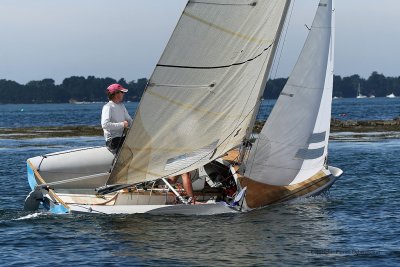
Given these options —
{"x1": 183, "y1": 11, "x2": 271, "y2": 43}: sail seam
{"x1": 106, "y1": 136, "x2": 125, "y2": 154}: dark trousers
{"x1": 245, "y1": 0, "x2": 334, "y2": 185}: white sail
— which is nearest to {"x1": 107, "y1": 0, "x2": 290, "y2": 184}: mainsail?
{"x1": 183, "y1": 11, "x2": 271, "y2": 43}: sail seam

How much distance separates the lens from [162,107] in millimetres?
17797

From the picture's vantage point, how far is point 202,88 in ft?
59.5

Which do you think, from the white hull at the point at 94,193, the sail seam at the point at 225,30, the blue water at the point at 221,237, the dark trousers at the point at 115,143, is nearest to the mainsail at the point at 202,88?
the sail seam at the point at 225,30

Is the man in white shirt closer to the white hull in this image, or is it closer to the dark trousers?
the dark trousers

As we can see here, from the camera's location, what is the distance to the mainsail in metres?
17.6

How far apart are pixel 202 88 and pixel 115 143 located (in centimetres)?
266

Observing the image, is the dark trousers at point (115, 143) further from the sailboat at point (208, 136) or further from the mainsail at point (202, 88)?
the mainsail at point (202, 88)

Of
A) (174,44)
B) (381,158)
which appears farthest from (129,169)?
(381,158)

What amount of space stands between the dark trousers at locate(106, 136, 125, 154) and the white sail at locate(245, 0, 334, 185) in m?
2.87

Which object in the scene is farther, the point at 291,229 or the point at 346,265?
the point at 291,229

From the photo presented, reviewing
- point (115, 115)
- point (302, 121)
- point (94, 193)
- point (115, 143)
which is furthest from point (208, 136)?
point (94, 193)

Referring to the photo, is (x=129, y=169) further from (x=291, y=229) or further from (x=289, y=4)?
(x=289, y=4)

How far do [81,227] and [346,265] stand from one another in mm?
5746

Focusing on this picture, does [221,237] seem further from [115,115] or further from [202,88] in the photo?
[115,115]
